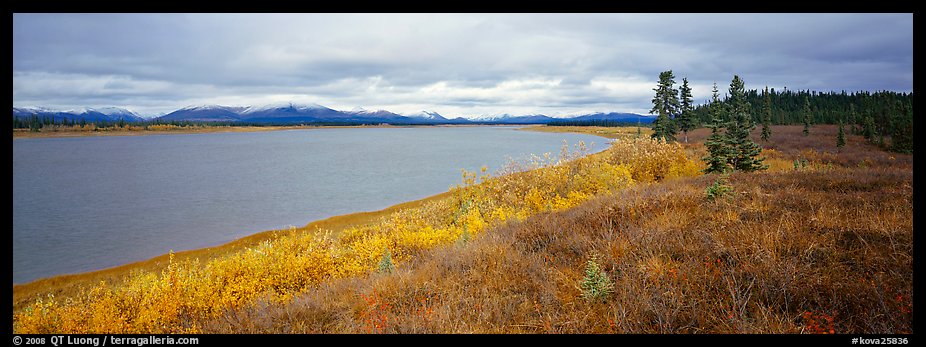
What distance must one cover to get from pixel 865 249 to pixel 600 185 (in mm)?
9373

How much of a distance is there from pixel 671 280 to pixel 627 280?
49 cm

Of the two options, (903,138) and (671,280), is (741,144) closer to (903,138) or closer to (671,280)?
(671,280)

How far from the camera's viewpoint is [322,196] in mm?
33000

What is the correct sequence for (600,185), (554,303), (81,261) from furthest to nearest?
1. (81,261)
2. (600,185)
3. (554,303)

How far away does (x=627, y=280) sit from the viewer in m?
4.68

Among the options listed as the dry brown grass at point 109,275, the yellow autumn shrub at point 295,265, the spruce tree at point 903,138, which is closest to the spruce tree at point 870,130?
the spruce tree at point 903,138

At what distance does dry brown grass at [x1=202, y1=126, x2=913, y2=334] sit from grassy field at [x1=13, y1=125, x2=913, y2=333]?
0.06ft

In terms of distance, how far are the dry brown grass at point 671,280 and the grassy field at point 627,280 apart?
0.02 m

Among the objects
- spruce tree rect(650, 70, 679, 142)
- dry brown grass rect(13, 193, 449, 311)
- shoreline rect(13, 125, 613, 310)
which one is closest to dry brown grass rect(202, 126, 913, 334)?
shoreline rect(13, 125, 613, 310)

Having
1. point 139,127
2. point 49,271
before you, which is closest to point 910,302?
point 49,271

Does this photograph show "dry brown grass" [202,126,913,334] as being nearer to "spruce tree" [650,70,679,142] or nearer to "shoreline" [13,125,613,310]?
"shoreline" [13,125,613,310]

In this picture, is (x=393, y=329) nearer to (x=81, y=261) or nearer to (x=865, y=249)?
(x=865, y=249)

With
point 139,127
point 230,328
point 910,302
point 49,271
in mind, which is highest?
point 139,127

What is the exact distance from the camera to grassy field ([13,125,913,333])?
154 inches
